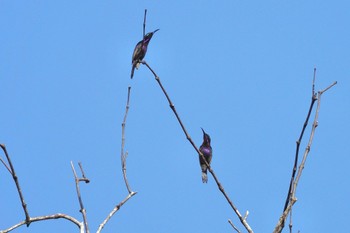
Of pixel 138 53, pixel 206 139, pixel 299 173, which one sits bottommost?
pixel 299 173

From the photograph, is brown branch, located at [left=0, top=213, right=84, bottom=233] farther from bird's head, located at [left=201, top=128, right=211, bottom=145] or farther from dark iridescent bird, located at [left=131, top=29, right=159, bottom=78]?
dark iridescent bird, located at [left=131, top=29, right=159, bottom=78]

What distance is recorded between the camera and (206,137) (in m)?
7.00

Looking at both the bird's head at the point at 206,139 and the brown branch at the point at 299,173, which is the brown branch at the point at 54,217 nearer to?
the brown branch at the point at 299,173

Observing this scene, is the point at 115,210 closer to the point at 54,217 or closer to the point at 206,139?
the point at 54,217

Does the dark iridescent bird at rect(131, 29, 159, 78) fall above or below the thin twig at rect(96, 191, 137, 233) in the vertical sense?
above

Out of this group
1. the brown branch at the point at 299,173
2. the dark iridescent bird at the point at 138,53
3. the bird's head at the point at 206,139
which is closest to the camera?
the brown branch at the point at 299,173

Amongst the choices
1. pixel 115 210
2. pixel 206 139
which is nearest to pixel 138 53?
pixel 206 139

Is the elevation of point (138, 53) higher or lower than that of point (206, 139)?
higher

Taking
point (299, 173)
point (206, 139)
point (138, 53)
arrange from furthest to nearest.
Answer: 1. point (138, 53)
2. point (206, 139)
3. point (299, 173)

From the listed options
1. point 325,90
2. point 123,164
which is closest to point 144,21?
point 123,164

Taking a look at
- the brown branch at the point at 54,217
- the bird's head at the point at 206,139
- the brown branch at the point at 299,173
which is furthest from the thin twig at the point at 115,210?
the bird's head at the point at 206,139

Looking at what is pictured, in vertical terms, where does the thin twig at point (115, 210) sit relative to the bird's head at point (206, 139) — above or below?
below

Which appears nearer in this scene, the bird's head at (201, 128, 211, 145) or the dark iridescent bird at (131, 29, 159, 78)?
the bird's head at (201, 128, 211, 145)

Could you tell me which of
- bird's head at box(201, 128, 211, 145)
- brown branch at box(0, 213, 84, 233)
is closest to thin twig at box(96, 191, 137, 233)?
brown branch at box(0, 213, 84, 233)
